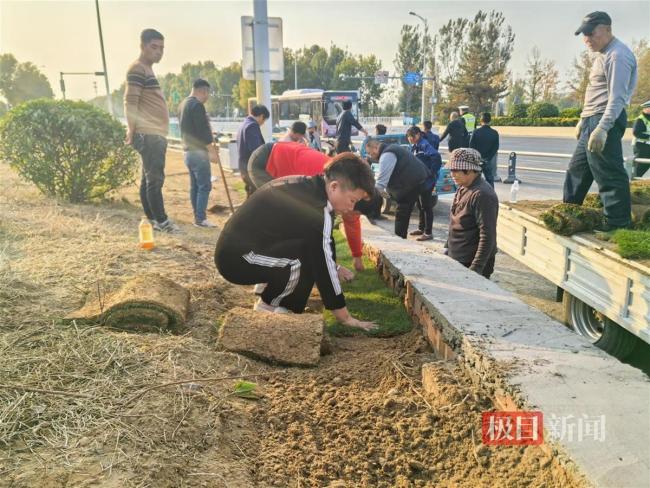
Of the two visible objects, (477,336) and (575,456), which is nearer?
(575,456)

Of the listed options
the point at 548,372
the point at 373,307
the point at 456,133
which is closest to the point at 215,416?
the point at 548,372

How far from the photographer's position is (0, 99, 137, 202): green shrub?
7117 millimetres

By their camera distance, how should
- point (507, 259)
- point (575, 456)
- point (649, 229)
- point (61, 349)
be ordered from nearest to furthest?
point (575, 456) → point (61, 349) → point (649, 229) → point (507, 259)

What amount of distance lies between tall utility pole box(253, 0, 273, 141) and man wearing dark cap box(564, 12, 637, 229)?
16.3 feet

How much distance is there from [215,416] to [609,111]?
3.35 m

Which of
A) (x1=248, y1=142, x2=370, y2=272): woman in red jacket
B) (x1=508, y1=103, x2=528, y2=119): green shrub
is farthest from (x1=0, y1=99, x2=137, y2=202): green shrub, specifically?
(x1=508, y1=103, x2=528, y2=119): green shrub

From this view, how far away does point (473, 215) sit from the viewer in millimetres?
4012

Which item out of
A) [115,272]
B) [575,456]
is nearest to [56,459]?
[575,456]

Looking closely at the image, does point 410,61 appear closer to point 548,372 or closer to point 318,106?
point 318,106

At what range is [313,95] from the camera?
25.0 meters

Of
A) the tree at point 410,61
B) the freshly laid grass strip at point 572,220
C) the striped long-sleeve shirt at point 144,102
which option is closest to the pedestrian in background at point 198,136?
the striped long-sleeve shirt at point 144,102

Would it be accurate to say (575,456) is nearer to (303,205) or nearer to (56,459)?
(56,459)

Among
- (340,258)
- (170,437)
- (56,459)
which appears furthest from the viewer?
(340,258)

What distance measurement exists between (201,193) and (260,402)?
473 centimetres
